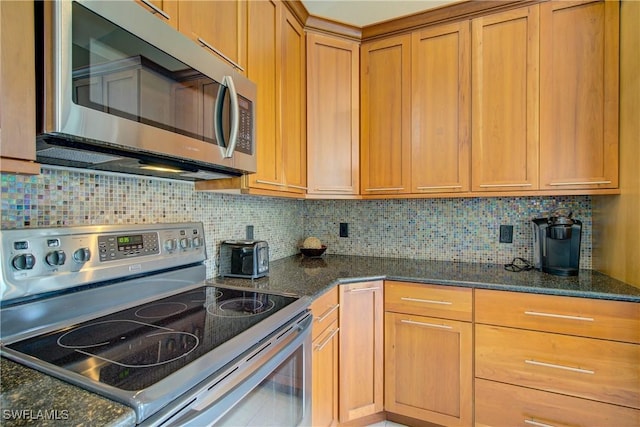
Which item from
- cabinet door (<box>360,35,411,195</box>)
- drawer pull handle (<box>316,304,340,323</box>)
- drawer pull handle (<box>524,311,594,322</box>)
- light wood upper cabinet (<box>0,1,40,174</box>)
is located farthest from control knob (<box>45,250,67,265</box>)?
drawer pull handle (<box>524,311,594,322</box>)

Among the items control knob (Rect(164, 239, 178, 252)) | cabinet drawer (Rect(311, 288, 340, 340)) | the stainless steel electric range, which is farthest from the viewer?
cabinet drawer (Rect(311, 288, 340, 340))

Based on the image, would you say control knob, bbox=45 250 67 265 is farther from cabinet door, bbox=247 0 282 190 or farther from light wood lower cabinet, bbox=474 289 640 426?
light wood lower cabinet, bbox=474 289 640 426

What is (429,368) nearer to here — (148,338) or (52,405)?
(148,338)

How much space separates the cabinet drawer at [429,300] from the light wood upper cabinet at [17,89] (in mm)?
1582

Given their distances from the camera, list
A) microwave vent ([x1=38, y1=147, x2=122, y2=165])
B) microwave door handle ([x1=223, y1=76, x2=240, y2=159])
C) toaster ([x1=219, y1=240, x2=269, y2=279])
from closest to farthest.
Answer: microwave vent ([x1=38, y1=147, x2=122, y2=165]) < microwave door handle ([x1=223, y1=76, x2=240, y2=159]) < toaster ([x1=219, y1=240, x2=269, y2=279])

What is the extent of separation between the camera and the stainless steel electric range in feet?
2.25

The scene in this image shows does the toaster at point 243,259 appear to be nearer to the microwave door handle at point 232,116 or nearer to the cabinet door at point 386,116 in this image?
the microwave door handle at point 232,116

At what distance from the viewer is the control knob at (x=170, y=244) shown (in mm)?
1282

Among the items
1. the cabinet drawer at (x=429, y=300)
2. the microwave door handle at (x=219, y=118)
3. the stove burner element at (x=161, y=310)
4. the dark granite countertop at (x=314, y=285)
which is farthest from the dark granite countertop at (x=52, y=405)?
the cabinet drawer at (x=429, y=300)

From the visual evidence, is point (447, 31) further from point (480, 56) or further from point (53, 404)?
point (53, 404)

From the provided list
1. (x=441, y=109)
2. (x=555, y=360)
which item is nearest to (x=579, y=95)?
(x=441, y=109)

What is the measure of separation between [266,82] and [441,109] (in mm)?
1075

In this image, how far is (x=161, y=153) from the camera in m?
0.93

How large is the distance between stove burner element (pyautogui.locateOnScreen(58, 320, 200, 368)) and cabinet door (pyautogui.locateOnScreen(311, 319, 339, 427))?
0.69 m
